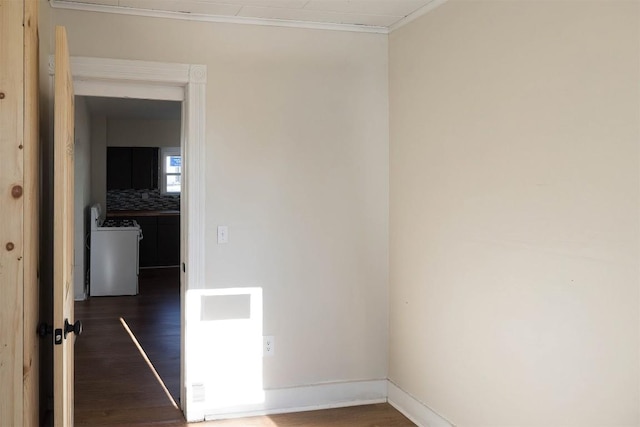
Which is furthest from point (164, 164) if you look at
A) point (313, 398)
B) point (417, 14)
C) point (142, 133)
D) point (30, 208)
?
point (30, 208)

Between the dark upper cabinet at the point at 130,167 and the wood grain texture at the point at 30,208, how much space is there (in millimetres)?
8615

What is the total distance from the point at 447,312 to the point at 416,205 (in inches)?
26.9

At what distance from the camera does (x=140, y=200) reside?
1117 cm

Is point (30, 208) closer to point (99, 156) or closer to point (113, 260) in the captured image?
point (113, 260)

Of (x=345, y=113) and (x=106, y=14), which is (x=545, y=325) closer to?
(x=345, y=113)

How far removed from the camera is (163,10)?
359cm

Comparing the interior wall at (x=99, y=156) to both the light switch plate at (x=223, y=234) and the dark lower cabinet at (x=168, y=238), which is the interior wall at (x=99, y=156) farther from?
the light switch plate at (x=223, y=234)

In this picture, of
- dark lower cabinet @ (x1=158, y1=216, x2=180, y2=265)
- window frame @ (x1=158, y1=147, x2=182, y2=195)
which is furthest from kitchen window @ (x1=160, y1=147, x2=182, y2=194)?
dark lower cabinet @ (x1=158, y1=216, x2=180, y2=265)

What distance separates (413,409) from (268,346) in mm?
968

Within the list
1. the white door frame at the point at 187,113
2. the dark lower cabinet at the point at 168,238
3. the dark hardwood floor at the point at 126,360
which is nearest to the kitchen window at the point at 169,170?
the dark lower cabinet at the point at 168,238

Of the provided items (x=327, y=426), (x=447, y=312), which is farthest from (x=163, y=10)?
(x=327, y=426)

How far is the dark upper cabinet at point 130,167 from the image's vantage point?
10734 millimetres

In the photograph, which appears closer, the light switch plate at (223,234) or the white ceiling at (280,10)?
the white ceiling at (280,10)

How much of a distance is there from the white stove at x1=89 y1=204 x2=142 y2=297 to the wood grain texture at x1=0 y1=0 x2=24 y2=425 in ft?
20.0
